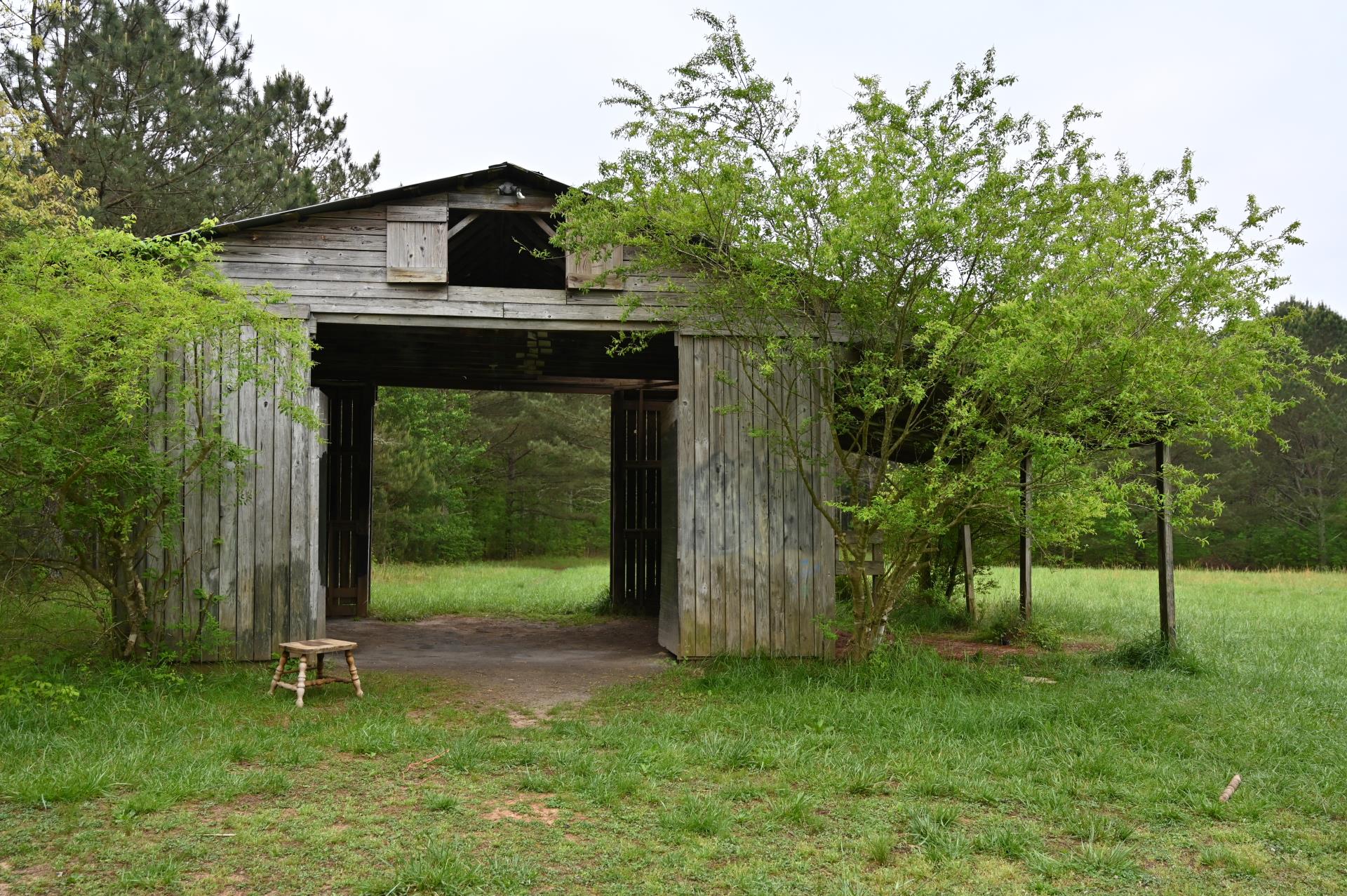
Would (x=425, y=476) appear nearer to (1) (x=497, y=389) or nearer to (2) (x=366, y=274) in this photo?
(1) (x=497, y=389)

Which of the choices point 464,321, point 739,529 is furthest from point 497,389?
point 739,529

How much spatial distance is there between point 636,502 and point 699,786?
28.4 feet

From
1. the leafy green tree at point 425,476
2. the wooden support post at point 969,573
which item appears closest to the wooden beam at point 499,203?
the wooden support post at point 969,573

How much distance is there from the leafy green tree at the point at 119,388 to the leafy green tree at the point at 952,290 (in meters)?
2.98

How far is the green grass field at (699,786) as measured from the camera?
4086mm

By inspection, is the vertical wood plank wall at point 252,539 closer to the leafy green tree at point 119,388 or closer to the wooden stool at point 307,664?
the leafy green tree at point 119,388

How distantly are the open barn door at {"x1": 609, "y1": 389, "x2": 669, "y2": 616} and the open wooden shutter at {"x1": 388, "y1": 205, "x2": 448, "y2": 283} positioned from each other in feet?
17.3

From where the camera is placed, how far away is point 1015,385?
7.22 m

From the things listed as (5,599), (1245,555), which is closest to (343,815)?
(5,599)

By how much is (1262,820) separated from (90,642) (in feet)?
29.3

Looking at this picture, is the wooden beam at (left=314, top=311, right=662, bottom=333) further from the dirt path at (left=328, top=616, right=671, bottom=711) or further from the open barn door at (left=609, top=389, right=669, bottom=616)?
the open barn door at (left=609, top=389, right=669, bottom=616)

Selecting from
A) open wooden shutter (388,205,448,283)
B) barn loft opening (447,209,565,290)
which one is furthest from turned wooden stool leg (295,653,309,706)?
barn loft opening (447,209,565,290)

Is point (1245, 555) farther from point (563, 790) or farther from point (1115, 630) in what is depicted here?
point (563, 790)

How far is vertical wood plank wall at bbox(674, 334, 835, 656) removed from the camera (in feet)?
29.2
